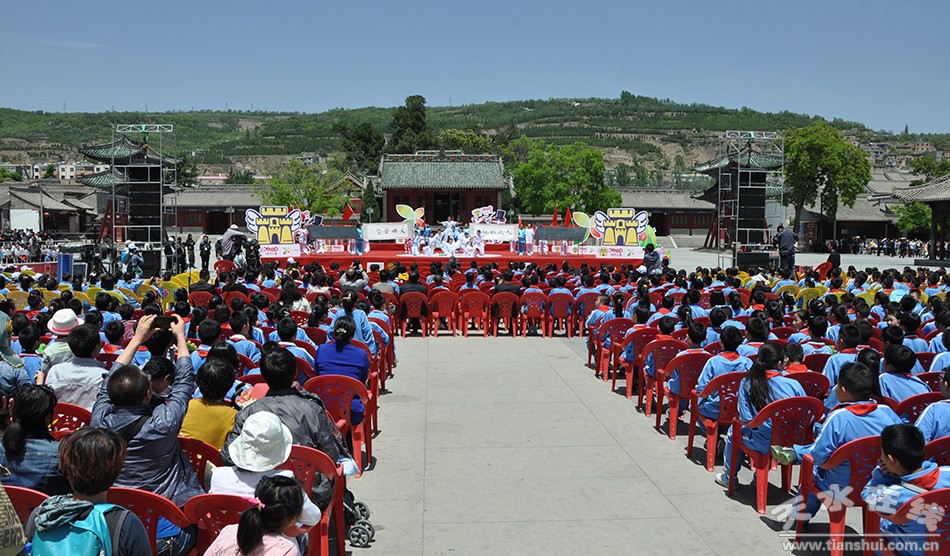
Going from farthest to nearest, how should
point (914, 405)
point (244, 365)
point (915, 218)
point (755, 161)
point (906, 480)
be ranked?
point (915, 218) < point (755, 161) < point (244, 365) < point (914, 405) < point (906, 480)

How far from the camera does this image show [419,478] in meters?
5.94

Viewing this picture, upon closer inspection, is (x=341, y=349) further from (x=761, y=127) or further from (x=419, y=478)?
(x=761, y=127)

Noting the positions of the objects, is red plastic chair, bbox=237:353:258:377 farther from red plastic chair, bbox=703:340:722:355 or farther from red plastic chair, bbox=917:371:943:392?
red plastic chair, bbox=917:371:943:392

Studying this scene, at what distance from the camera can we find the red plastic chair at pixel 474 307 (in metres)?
12.8

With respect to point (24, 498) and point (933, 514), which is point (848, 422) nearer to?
point (933, 514)

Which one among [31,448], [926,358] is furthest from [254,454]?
[926,358]

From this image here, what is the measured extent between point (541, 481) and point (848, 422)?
2.29m

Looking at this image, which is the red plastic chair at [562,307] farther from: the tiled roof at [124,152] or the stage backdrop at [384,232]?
the tiled roof at [124,152]

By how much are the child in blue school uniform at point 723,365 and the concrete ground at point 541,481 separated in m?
0.53

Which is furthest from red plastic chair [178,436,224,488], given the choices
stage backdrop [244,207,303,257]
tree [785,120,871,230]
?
tree [785,120,871,230]

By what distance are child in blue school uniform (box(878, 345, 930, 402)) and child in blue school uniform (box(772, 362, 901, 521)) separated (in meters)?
0.87

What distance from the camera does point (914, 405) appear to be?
5.05 m

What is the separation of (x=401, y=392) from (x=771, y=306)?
4471 mm

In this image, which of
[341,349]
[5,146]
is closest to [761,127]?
[5,146]
